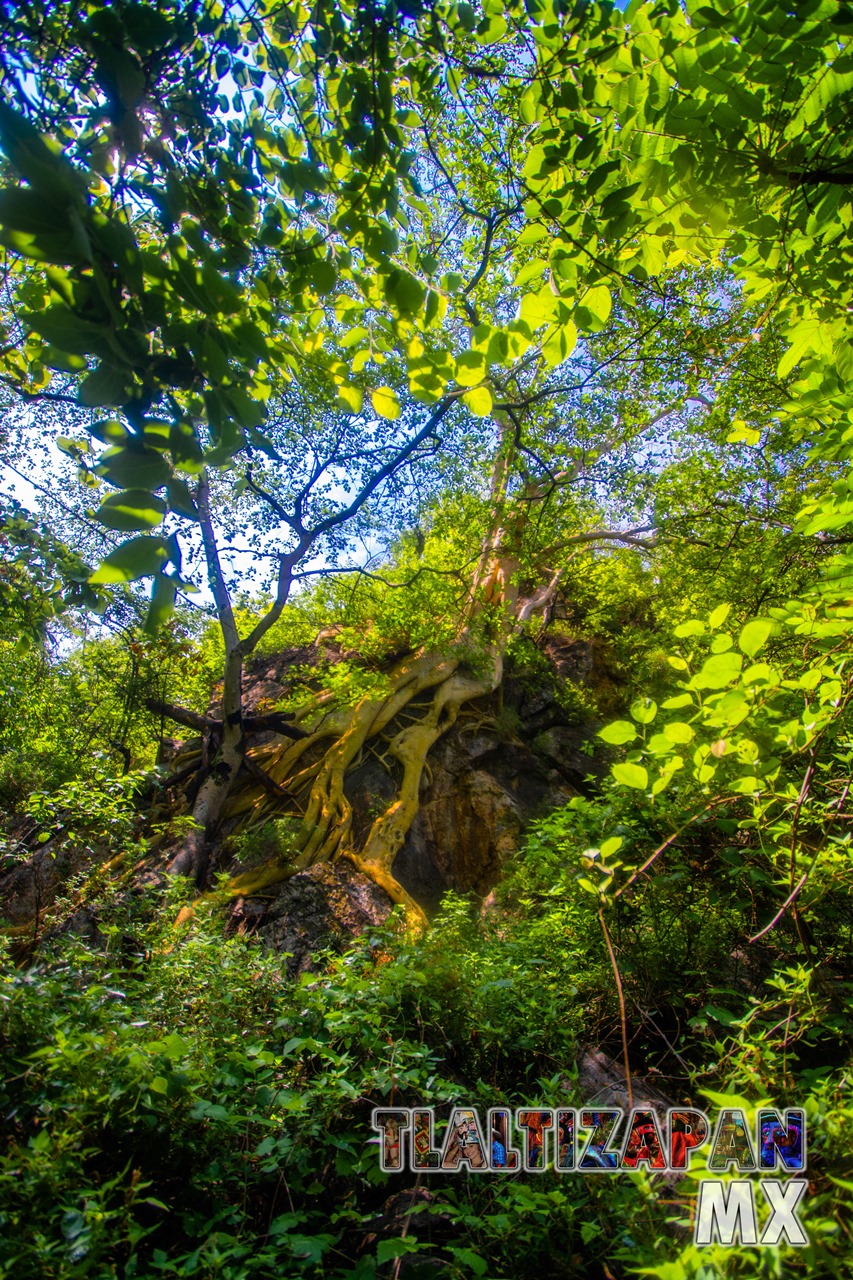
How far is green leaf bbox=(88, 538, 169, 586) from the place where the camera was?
31.0 inches

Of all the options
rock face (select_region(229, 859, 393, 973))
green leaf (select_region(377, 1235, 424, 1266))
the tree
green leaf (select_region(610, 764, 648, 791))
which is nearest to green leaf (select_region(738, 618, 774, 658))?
green leaf (select_region(610, 764, 648, 791))

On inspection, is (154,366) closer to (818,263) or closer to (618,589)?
(818,263)

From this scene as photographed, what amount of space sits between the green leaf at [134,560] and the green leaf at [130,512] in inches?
0.9

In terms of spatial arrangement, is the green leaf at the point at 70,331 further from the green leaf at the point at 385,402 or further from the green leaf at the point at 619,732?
the green leaf at the point at 619,732

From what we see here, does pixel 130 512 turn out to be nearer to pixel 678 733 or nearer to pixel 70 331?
pixel 70 331

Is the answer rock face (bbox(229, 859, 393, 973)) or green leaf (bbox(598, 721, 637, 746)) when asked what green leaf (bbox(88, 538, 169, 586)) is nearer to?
green leaf (bbox(598, 721, 637, 746))

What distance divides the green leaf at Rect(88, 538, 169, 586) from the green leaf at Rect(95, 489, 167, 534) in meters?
0.02

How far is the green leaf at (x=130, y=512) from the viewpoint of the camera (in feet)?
2.68

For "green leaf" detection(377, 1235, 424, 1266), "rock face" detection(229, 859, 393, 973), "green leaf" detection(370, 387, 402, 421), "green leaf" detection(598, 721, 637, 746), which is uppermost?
"green leaf" detection(370, 387, 402, 421)

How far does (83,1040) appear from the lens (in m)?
1.44

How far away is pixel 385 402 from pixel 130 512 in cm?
73

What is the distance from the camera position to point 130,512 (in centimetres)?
83

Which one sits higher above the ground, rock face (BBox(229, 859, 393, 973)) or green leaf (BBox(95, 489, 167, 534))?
green leaf (BBox(95, 489, 167, 534))

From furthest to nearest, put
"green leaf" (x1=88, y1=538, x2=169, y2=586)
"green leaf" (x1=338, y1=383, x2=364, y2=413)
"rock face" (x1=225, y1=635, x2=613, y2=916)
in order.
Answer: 1. "rock face" (x1=225, y1=635, x2=613, y2=916)
2. "green leaf" (x1=338, y1=383, x2=364, y2=413)
3. "green leaf" (x1=88, y1=538, x2=169, y2=586)
